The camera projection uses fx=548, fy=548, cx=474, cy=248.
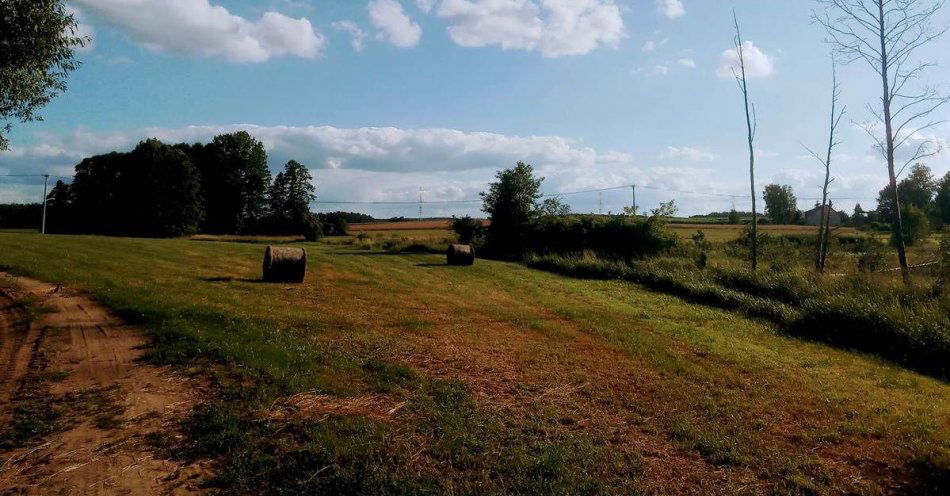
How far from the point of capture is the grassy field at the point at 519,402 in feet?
17.5

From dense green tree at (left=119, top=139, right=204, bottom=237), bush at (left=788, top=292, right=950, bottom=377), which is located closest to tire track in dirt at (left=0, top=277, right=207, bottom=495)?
bush at (left=788, top=292, right=950, bottom=377)

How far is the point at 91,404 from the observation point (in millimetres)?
6332

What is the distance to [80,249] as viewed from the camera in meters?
20.5

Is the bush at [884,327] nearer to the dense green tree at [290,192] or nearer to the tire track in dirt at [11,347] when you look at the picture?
the tire track in dirt at [11,347]

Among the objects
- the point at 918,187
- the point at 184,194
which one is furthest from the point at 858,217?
the point at 184,194

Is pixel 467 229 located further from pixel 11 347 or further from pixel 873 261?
pixel 11 347

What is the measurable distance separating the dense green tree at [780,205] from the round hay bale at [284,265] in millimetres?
89055

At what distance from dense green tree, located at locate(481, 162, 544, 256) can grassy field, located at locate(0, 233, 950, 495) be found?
2595cm

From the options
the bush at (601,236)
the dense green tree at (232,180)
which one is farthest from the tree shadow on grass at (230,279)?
the dense green tree at (232,180)

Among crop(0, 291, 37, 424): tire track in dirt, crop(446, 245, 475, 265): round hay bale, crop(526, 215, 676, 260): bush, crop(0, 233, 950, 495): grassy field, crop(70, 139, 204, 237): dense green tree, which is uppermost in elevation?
crop(70, 139, 204, 237): dense green tree

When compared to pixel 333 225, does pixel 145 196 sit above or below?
above

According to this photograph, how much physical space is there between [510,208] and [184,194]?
38169 mm

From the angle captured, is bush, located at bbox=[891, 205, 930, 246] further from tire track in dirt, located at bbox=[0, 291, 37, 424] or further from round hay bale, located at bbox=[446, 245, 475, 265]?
tire track in dirt, located at bbox=[0, 291, 37, 424]

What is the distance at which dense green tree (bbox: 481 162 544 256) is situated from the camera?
40438 mm
